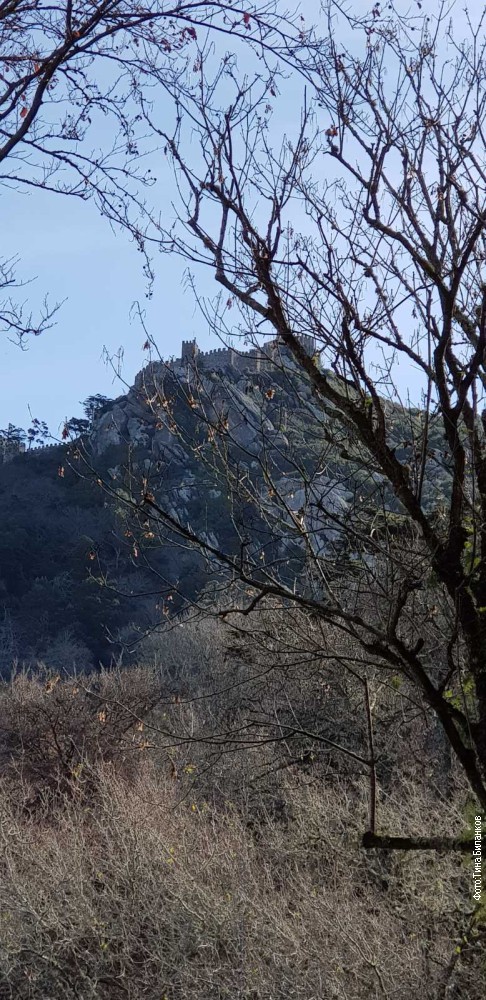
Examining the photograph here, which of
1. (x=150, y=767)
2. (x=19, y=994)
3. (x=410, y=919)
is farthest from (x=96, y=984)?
(x=150, y=767)

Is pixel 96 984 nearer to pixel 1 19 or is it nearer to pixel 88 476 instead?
pixel 88 476

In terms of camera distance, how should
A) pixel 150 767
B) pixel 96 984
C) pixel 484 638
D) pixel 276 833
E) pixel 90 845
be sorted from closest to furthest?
1. pixel 484 638
2. pixel 96 984
3. pixel 276 833
4. pixel 90 845
5. pixel 150 767

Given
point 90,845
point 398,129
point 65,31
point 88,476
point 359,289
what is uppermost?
point 65,31

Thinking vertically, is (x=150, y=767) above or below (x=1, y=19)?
below

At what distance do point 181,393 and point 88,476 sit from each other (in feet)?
2.55

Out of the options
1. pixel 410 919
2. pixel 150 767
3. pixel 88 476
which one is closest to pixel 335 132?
pixel 88 476

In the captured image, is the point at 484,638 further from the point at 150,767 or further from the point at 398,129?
the point at 150,767

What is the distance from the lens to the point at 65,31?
4035mm

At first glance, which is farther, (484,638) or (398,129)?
(398,129)

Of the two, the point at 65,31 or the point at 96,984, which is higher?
the point at 65,31

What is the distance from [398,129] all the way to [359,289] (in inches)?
26.6

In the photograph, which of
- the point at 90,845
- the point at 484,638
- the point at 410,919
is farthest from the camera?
the point at 90,845

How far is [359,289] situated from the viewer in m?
3.98

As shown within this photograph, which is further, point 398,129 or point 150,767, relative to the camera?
point 150,767
